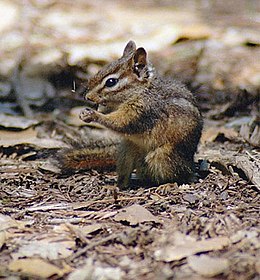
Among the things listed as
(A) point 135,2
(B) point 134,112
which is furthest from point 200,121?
(A) point 135,2

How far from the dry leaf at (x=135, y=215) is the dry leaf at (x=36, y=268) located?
2.45ft

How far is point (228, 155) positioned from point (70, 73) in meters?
2.94

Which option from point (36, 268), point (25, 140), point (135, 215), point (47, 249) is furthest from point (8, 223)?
point (25, 140)

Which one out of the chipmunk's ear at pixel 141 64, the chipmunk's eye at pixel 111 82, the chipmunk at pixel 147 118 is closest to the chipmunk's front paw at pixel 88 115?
the chipmunk at pixel 147 118

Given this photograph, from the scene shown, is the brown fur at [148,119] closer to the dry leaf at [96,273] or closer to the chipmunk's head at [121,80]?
the chipmunk's head at [121,80]

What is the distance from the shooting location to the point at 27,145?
18.6 ft

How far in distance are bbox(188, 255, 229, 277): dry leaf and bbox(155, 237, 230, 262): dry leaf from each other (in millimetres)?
65

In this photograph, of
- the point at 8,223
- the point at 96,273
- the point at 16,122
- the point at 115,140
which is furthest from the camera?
the point at 16,122

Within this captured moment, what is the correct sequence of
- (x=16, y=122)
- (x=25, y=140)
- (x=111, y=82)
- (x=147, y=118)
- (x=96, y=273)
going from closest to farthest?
1. (x=96, y=273)
2. (x=111, y=82)
3. (x=147, y=118)
4. (x=25, y=140)
5. (x=16, y=122)

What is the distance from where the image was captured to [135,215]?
396cm

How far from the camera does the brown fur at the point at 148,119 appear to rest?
4695 millimetres

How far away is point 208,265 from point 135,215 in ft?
2.82

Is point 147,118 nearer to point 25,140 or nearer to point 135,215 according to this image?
point 135,215

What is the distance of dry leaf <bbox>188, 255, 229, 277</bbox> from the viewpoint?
3.15 metres
